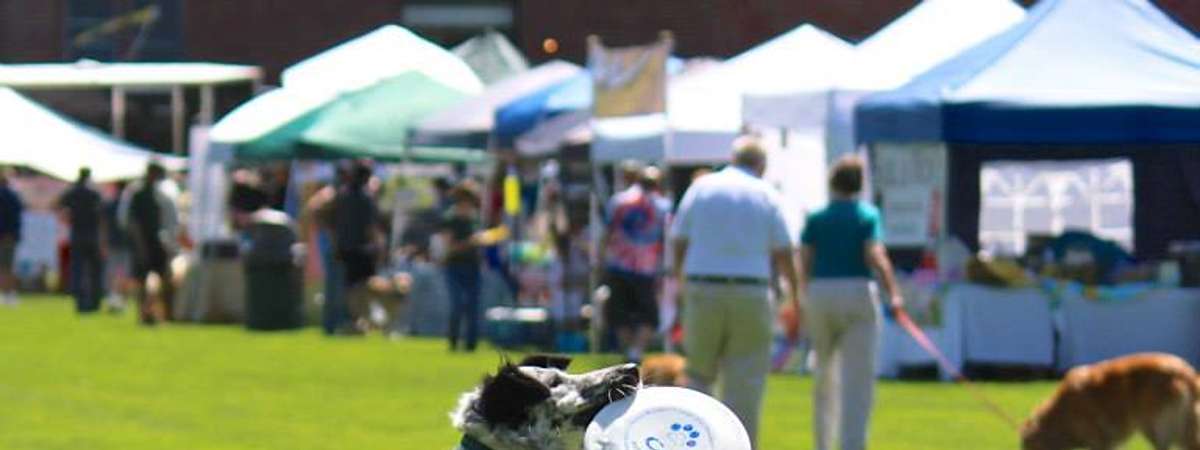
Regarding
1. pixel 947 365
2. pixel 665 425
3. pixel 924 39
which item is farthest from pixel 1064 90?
pixel 665 425

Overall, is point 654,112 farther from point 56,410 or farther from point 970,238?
point 56,410

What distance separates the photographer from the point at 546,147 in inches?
1160

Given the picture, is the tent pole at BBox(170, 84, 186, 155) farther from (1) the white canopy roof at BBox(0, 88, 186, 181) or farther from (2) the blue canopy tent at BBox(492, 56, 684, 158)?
(2) the blue canopy tent at BBox(492, 56, 684, 158)

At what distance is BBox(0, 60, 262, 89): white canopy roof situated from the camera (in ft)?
150

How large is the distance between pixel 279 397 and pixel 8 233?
1688 centimetres

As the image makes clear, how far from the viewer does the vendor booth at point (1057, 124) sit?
860 inches

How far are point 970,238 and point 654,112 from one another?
3.15 metres

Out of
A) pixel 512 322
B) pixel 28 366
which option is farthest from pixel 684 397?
pixel 512 322

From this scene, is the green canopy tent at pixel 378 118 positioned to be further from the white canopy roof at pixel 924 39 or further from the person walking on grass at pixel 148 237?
the white canopy roof at pixel 924 39

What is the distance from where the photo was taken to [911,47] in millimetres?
25328

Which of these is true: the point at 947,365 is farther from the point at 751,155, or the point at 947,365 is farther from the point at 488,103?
the point at 488,103

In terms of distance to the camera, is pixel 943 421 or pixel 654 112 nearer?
pixel 943 421

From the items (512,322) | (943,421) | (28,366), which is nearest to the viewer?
(943,421)

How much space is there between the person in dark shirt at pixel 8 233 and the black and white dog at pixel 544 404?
2875 centimetres
